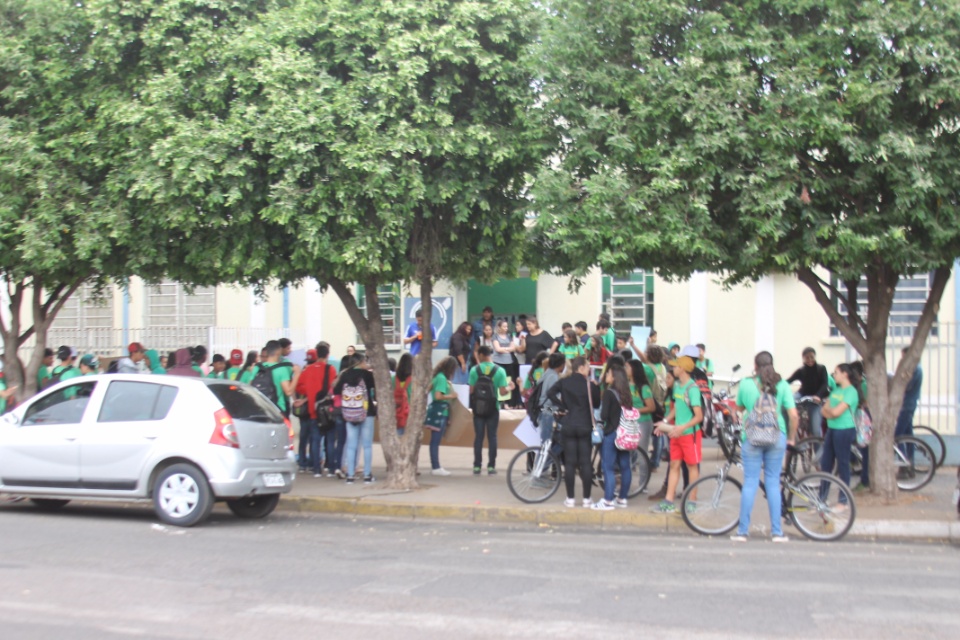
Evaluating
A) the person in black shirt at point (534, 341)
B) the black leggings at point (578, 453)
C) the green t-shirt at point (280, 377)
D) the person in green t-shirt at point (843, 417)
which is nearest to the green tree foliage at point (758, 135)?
the person in green t-shirt at point (843, 417)

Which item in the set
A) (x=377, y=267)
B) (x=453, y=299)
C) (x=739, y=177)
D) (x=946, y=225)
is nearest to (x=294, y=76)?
(x=377, y=267)

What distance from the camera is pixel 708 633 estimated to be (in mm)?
6305

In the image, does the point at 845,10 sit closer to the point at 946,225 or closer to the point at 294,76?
the point at 946,225

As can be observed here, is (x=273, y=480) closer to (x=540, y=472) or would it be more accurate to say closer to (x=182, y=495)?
(x=182, y=495)

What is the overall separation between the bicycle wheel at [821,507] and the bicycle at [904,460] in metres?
2.54

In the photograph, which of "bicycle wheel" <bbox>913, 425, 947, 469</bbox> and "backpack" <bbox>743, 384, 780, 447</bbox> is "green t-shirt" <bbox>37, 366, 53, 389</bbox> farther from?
"bicycle wheel" <bbox>913, 425, 947, 469</bbox>

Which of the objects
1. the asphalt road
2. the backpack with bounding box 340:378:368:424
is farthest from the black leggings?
the backpack with bounding box 340:378:368:424

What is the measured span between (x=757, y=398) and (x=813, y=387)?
4588 millimetres

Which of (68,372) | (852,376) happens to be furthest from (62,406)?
(852,376)

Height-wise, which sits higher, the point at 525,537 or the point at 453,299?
the point at 453,299

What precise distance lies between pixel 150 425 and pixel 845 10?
848 centimetres

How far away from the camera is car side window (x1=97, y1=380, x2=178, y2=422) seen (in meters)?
10.5

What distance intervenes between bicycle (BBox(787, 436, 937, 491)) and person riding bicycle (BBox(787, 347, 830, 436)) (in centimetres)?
75

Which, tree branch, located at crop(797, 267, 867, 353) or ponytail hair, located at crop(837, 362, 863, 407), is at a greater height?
tree branch, located at crop(797, 267, 867, 353)
